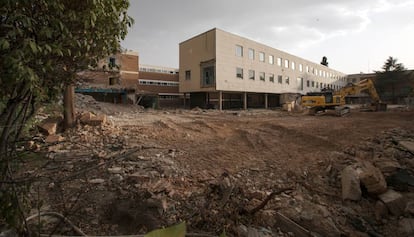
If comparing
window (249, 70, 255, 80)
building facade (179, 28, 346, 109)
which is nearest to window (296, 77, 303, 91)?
building facade (179, 28, 346, 109)

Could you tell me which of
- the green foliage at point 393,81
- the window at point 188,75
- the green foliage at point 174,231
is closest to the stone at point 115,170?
the green foliage at point 174,231

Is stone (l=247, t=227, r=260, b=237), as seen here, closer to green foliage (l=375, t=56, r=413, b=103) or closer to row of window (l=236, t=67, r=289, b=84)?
row of window (l=236, t=67, r=289, b=84)

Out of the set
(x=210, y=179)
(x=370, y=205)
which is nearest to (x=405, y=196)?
(x=370, y=205)

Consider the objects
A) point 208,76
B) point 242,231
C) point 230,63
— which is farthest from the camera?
point 208,76

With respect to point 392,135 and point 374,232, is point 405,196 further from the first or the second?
point 392,135

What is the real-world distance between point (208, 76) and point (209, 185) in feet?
67.0

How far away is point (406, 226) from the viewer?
11.8 feet

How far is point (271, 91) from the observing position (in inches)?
1130

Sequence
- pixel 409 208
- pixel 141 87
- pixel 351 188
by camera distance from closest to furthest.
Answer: pixel 409 208 → pixel 351 188 → pixel 141 87

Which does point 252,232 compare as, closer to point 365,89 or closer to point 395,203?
point 395,203

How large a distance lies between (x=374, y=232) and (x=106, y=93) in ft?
90.6

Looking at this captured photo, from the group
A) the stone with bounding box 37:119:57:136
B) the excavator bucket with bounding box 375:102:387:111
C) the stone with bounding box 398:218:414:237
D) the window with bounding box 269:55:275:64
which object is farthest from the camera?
the window with bounding box 269:55:275:64

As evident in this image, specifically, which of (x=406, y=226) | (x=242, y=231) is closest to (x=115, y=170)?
(x=242, y=231)

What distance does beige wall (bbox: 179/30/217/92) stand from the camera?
22.3m
